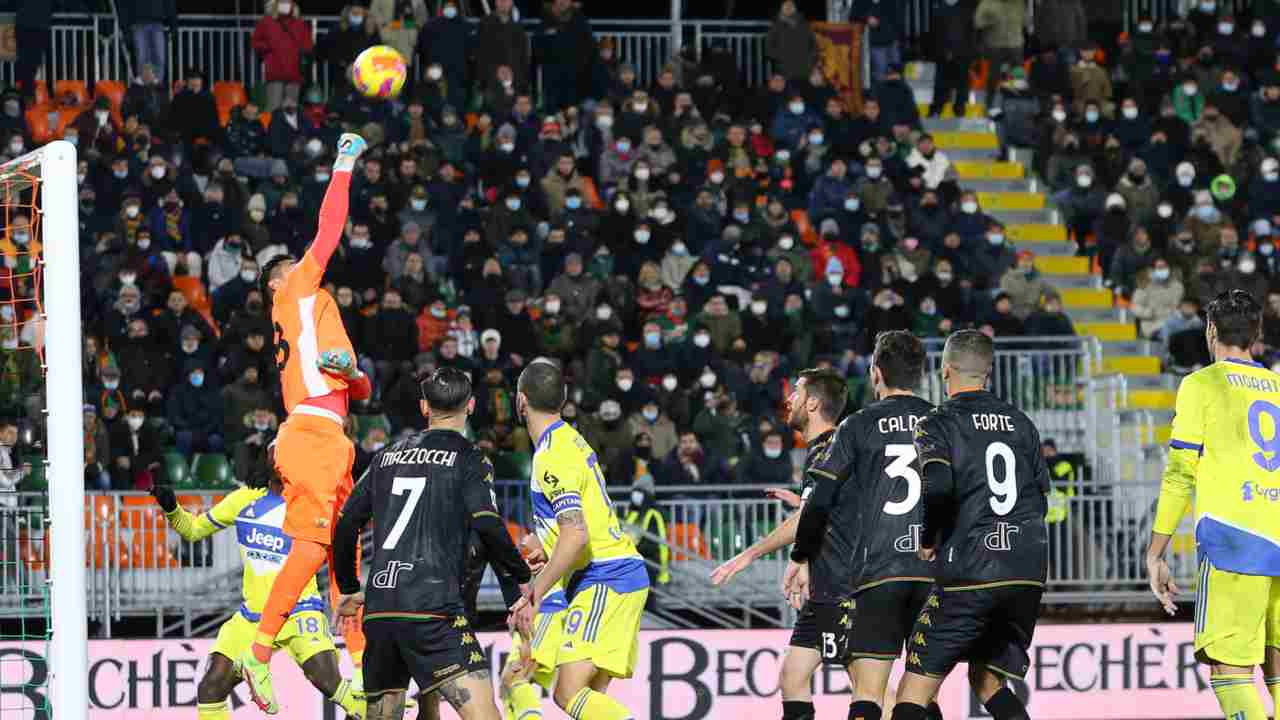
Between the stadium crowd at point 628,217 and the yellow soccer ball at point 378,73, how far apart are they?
5.93 m

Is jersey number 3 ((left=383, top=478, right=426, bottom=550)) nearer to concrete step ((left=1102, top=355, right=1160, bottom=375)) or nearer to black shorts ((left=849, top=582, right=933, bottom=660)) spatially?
black shorts ((left=849, top=582, right=933, bottom=660))

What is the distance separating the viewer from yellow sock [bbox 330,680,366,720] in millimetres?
11445

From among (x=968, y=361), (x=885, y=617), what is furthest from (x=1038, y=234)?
(x=968, y=361)

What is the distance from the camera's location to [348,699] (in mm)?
11469

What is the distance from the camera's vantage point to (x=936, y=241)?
2291 cm

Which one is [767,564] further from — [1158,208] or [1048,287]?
[1158,208]

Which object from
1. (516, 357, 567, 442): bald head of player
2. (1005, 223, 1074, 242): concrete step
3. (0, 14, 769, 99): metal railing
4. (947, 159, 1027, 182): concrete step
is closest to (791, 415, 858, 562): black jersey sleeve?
(516, 357, 567, 442): bald head of player

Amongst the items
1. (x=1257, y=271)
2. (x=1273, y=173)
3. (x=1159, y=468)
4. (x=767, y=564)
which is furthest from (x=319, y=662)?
(x=1273, y=173)

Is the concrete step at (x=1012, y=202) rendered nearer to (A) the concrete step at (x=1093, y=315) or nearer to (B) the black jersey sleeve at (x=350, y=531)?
(A) the concrete step at (x=1093, y=315)

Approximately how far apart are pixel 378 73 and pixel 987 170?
14871 millimetres

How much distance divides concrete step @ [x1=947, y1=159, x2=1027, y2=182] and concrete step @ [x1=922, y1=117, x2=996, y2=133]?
2.16 feet

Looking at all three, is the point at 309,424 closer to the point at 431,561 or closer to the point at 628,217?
the point at 431,561

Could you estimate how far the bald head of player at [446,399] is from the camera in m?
9.36

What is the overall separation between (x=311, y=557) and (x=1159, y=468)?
1203 cm
